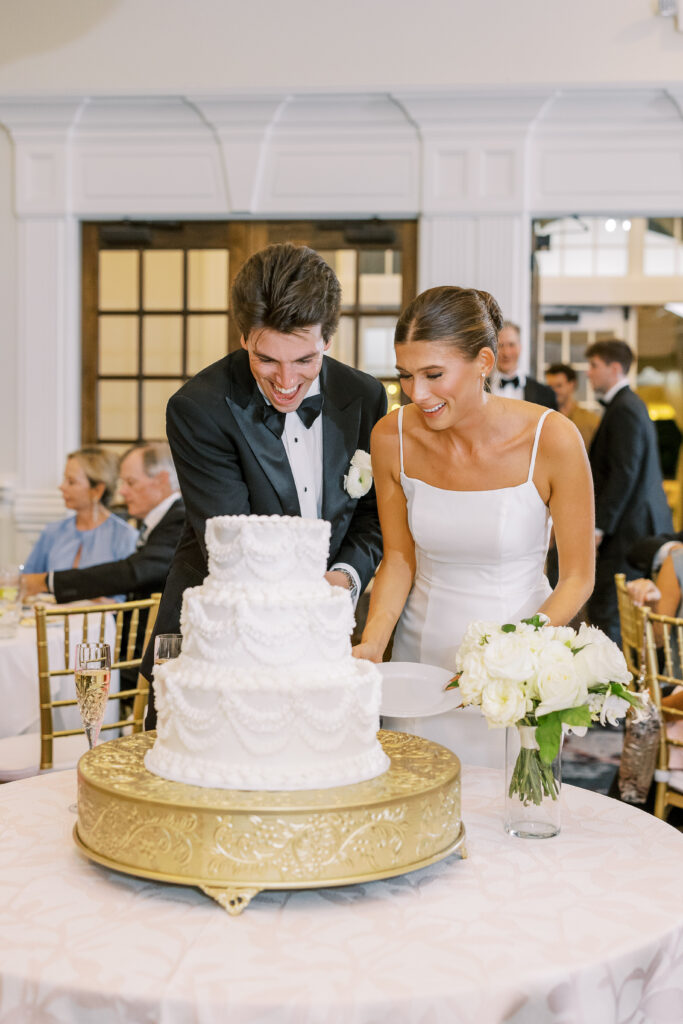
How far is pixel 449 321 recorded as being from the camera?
2.29 m

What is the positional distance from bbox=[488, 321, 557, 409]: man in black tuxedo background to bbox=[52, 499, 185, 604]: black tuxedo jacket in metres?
2.41

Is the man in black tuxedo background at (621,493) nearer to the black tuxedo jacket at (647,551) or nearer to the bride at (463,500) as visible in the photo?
the black tuxedo jacket at (647,551)

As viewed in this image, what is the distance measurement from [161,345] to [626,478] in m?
2.92

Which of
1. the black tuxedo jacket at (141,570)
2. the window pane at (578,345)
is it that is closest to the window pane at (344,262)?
the black tuxedo jacket at (141,570)

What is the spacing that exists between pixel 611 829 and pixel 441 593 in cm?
79

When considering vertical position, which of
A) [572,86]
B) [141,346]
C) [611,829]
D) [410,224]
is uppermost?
[572,86]

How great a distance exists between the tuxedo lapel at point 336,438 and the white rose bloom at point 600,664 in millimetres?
921

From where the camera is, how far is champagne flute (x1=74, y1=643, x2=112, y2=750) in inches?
84.7

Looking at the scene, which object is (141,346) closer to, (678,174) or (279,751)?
(678,174)

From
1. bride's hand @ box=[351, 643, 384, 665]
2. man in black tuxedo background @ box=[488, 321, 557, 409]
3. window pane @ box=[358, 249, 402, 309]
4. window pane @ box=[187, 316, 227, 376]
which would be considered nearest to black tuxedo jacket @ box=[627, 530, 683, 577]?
man in black tuxedo background @ box=[488, 321, 557, 409]

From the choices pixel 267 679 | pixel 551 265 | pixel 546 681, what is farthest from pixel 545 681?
pixel 551 265

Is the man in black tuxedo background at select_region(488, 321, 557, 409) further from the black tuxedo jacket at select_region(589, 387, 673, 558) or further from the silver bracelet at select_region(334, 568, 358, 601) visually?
the silver bracelet at select_region(334, 568, 358, 601)

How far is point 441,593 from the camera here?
2.54 m

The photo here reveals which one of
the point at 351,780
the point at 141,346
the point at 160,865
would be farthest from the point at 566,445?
the point at 141,346
